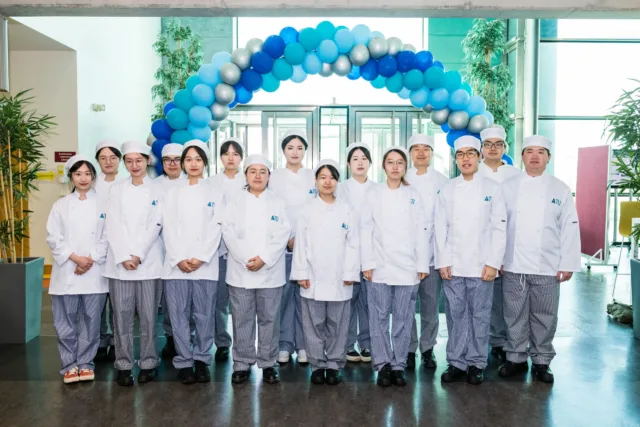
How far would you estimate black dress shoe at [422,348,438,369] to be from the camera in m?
3.62

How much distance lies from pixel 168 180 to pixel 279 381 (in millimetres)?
1671

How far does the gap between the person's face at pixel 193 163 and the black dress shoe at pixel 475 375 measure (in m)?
2.13

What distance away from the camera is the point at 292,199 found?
384 cm

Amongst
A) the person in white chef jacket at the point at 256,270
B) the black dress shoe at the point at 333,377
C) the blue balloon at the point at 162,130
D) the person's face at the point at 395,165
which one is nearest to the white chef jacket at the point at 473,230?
the person's face at the point at 395,165

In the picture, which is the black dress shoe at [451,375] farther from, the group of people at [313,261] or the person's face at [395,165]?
the person's face at [395,165]

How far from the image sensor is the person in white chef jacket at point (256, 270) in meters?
3.33

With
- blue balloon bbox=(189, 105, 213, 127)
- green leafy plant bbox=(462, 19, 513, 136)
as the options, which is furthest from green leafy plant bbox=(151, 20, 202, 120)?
green leafy plant bbox=(462, 19, 513, 136)

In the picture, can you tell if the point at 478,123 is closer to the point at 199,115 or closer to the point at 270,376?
the point at 199,115

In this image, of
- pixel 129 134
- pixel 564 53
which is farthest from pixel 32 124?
pixel 564 53

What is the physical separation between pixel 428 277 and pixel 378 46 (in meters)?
2.16

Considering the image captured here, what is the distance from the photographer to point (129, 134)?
348 inches

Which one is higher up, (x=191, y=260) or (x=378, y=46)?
(x=378, y=46)

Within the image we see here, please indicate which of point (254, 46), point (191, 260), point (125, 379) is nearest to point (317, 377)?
point (191, 260)

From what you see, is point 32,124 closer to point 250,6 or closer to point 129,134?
point 250,6
